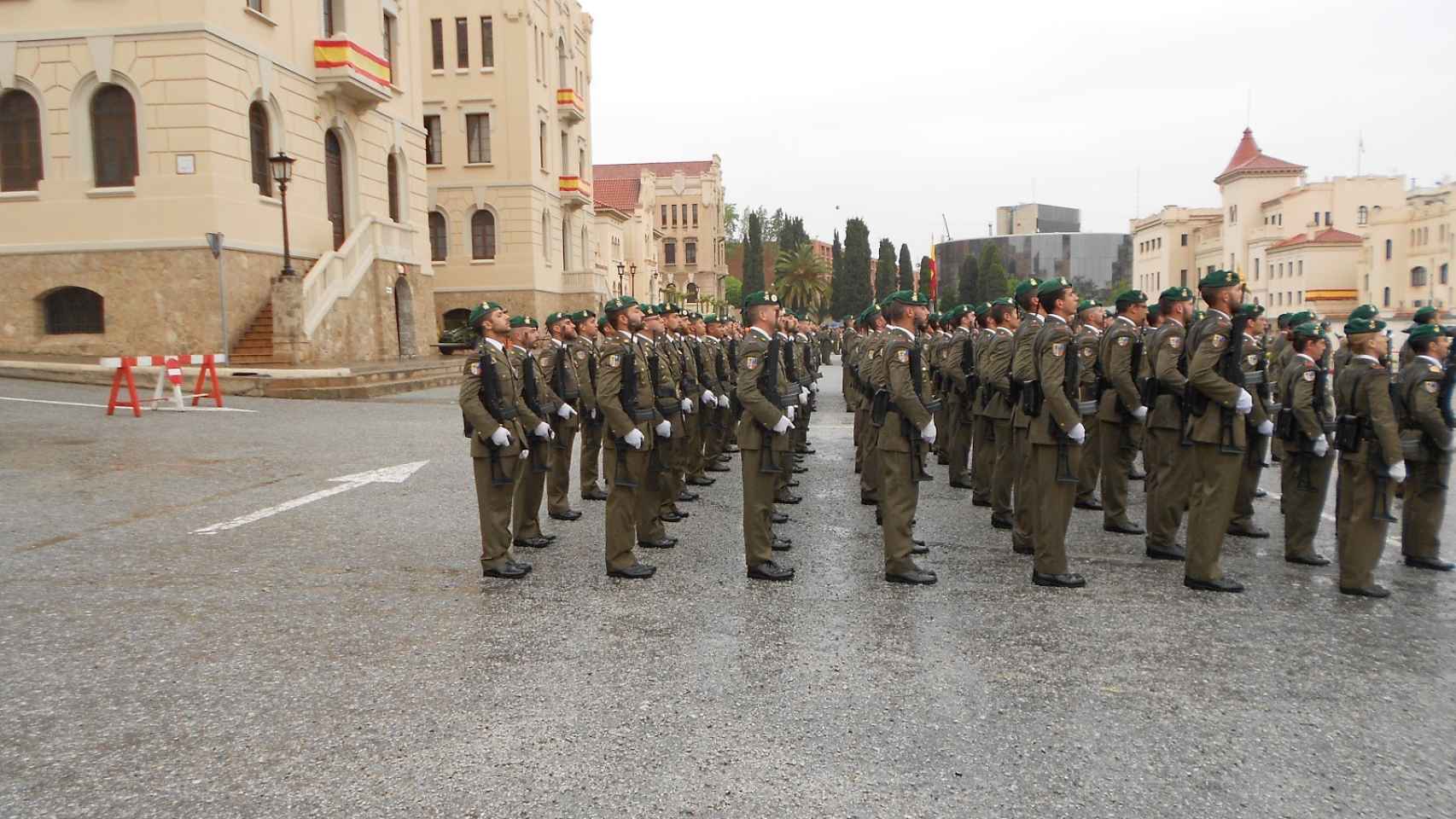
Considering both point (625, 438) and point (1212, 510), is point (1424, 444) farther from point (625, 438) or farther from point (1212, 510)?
point (625, 438)

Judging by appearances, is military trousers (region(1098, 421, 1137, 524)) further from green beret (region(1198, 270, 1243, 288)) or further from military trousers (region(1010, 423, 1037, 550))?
green beret (region(1198, 270, 1243, 288))

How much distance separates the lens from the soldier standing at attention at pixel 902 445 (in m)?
6.81

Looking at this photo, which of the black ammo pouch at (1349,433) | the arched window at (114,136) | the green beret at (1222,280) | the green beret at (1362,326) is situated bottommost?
the black ammo pouch at (1349,433)

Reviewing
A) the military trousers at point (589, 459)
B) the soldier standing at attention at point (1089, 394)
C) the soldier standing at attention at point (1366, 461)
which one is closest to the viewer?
the soldier standing at attention at point (1366, 461)

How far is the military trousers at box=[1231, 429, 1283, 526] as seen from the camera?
8.45m

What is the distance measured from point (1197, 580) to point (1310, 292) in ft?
243

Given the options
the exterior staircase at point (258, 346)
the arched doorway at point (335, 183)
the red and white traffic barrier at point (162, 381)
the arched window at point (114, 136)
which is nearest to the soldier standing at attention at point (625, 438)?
the red and white traffic barrier at point (162, 381)

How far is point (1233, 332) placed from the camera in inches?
262

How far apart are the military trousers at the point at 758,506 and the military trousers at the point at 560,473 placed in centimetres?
285

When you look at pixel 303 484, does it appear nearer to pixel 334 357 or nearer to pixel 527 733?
pixel 527 733

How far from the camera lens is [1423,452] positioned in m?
6.93

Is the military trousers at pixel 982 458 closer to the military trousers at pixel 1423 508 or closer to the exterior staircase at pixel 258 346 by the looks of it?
the military trousers at pixel 1423 508

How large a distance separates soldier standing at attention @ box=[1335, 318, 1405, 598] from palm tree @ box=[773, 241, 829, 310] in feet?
250

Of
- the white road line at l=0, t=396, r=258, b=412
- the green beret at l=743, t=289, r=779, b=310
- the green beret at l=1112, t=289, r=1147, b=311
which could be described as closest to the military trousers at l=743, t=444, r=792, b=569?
the green beret at l=743, t=289, r=779, b=310
